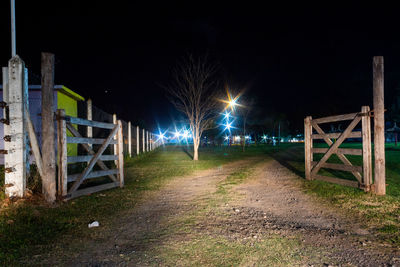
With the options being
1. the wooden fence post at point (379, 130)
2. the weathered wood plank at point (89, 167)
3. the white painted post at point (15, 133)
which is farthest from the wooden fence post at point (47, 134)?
the wooden fence post at point (379, 130)

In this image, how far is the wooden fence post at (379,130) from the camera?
21.2 ft

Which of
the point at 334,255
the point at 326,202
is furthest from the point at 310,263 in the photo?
the point at 326,202

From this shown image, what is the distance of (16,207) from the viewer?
5.18 metres

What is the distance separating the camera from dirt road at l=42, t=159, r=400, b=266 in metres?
3.13

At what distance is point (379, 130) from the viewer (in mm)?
6516

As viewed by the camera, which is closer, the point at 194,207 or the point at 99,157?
the point at 194,207

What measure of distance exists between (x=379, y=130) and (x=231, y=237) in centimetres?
514

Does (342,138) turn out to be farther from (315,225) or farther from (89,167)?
(89,167)

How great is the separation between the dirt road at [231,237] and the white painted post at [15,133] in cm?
279

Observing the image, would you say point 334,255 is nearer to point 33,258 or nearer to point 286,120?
point 33,258

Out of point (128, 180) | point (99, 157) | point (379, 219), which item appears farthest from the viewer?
point (128, 180)

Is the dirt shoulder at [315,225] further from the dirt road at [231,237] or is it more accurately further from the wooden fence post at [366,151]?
the wooden fence post at [366,151]

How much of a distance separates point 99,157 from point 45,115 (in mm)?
1697

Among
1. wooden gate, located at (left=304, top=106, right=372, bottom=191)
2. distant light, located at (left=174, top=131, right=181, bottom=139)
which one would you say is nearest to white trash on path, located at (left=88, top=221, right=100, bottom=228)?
wooden gate, located at (left=304, top=106, right=372, bottom=191)
